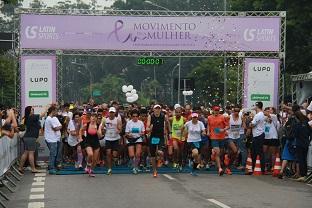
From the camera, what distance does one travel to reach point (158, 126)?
68.1ft

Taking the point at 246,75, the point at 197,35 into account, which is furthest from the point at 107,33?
the point at 246,75

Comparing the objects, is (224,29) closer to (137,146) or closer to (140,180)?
(137,146)

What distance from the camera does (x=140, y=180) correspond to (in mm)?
19047

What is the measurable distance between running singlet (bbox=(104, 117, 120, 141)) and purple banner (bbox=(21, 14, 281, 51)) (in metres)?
5.33

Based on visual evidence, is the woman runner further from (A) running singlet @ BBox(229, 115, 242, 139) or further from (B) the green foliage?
(B) the green foliage

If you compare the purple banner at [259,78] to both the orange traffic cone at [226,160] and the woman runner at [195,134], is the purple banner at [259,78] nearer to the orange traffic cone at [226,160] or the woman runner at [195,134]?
the orange traffic cone at [226,160]

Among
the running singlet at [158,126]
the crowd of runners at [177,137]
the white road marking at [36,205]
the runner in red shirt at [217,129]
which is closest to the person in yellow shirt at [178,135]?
the crowd of runners at [177,137]

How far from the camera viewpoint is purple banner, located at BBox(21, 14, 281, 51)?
26328mm

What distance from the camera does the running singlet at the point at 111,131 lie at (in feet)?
70.6

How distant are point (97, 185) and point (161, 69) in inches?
4115

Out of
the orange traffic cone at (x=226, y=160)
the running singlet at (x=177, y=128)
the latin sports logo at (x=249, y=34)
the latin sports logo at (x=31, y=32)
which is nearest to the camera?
the running singlet at (x=177, y=128)

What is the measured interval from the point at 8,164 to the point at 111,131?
4.19m

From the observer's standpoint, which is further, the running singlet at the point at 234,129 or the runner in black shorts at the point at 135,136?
the running singlet at the point at 234,129

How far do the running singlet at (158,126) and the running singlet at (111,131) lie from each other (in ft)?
→ 4.18
